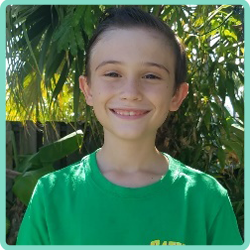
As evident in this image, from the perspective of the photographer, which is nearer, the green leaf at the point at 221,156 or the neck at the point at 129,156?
the neck at the point at 129,156

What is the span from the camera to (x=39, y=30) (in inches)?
78.2

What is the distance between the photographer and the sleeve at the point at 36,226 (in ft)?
3.34

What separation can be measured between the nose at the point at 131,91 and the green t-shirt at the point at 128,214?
20 cm

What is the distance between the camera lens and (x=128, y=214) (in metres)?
A: 1.00

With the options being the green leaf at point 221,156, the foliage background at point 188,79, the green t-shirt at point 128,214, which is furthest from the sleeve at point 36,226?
the green leaf at point 221,156

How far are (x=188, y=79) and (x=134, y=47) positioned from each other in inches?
45.8

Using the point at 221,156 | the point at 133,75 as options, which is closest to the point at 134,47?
the point at 133,75

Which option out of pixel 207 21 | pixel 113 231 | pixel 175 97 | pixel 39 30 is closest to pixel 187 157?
pixel 207 21

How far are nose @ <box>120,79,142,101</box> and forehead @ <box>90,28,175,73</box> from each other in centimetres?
5

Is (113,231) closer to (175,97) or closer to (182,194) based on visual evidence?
(182,194)

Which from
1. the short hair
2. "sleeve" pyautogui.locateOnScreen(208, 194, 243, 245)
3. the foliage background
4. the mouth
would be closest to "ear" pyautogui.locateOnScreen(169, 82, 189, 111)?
the short hair

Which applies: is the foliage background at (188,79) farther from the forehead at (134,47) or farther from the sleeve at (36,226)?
the sleeve at (36,226)

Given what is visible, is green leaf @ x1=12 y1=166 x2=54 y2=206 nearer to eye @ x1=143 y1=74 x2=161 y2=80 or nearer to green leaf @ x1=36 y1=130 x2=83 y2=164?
green leaf @ x1=36 y1=130 x2=83 y2=164

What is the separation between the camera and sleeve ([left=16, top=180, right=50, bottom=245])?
102 cm
